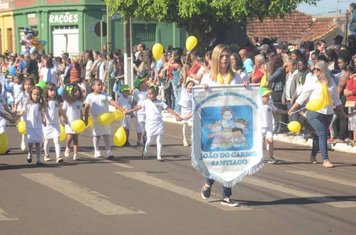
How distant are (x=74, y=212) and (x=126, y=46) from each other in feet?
62.1

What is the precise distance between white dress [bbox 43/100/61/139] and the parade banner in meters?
5.30

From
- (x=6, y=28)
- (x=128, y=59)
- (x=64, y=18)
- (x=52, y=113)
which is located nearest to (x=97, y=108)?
(x=52, y=113)

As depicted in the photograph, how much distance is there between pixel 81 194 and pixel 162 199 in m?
1.15

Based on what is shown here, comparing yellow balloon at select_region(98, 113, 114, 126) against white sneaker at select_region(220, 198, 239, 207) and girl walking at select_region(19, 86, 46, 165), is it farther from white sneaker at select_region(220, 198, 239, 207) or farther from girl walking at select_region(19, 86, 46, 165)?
white sneaker at select_region(220, 198, 239, 207)

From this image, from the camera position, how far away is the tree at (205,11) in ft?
92.1

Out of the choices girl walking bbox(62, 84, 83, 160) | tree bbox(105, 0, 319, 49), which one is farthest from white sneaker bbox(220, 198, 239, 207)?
tree bbox(105, 0, 319, 49)

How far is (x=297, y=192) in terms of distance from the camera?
12133 mm

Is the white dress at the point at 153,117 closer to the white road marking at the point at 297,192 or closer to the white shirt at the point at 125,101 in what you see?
the white shirt at the point at 125,101

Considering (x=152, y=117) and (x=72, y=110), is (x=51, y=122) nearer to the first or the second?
(x=72, y=110)

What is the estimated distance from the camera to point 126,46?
28984 mm

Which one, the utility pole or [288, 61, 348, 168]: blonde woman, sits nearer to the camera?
[288, 61, 348, 168]: blonde woman

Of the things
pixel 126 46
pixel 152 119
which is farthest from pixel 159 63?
pixel 152 119

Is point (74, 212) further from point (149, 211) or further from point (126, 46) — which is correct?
point (126, 46)

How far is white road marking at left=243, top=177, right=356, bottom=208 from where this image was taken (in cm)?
1125
